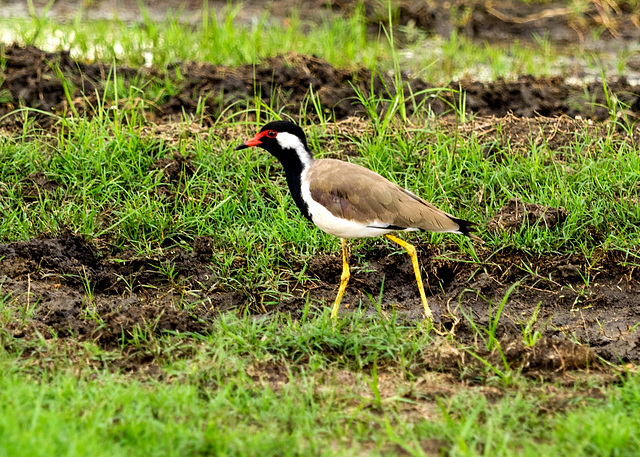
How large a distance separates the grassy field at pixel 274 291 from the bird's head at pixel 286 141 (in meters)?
0.71

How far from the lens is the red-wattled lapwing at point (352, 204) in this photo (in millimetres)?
4738

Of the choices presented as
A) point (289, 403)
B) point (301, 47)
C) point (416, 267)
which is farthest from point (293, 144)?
point (301, 47)

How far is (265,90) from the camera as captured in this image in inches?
284

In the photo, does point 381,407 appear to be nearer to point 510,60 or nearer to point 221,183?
point 221,183

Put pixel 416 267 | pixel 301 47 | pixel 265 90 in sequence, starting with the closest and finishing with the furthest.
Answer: pixel 416 267
pixel 265 90
pixel 301 47

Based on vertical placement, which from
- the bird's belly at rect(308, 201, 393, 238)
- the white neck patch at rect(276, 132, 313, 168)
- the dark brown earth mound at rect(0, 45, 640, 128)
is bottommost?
the bird's belly at rect(308, 201, 393, 238)

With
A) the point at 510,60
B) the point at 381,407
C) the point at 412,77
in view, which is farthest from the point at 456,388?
the point at 510,60

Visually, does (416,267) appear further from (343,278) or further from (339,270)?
(339,270)

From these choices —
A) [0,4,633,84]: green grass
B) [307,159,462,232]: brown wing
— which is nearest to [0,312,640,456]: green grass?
[307,159,462,232]: brown wing

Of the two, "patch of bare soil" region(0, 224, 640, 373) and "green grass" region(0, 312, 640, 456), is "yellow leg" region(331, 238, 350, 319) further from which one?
"green grass" region(0, 312, 640, 456)

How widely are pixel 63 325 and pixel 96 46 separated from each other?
4.61 m

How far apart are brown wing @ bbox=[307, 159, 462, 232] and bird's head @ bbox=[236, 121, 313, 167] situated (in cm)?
20

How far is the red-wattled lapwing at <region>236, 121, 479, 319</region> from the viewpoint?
15.5 ft

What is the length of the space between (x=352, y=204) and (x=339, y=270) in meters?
0.85
